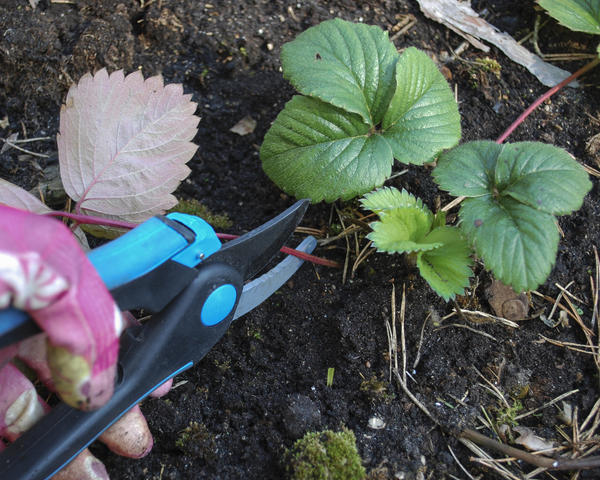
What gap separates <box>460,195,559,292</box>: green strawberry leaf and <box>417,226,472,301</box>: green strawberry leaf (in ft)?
0.16

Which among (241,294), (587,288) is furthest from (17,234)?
(587,288)

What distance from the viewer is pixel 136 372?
4.04ft

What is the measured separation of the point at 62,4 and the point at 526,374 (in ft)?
6.92

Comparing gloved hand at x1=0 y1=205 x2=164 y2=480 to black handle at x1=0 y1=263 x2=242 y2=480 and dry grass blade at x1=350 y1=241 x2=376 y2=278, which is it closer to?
black handle at x1=0 y1=263 x2=242 y2=480

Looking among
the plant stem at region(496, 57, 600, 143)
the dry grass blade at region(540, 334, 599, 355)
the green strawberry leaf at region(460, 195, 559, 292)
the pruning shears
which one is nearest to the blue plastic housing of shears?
the pruning shears

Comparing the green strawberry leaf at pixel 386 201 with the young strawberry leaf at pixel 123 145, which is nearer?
the green strawberry leaf at pixel 386 201

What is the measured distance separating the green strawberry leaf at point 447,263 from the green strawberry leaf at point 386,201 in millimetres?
115

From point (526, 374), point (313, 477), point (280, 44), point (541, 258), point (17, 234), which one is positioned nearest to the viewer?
point (17, 234)

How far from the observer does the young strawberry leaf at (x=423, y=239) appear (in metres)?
1.46

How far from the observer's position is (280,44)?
6.88ft

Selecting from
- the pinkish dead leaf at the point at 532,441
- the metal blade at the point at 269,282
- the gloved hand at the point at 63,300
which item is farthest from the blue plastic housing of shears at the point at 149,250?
the pinkish dead leaf at the point at 532,441

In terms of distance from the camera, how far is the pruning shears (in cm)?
112

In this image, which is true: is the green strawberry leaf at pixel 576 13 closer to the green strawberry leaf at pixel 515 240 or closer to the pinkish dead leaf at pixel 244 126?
the green strawberry leaf at pixel 515 240

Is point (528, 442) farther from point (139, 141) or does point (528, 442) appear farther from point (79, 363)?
point (139, 141)
